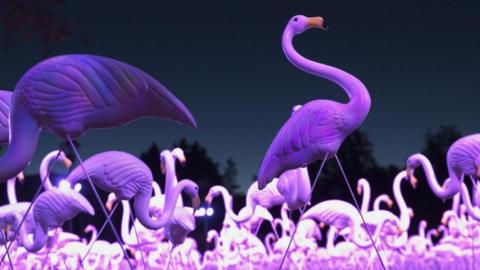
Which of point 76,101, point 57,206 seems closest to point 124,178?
point 57,206

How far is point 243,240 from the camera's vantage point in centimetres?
995

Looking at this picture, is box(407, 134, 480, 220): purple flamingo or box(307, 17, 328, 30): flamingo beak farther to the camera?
box(407, 134, 480, 220): purple flamingo

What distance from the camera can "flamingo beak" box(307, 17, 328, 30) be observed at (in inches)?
221

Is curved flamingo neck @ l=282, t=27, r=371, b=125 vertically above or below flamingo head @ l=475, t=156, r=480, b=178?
above

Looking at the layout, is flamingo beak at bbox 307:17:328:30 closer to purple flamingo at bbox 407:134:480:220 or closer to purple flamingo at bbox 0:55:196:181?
purple flamingo at bbox 0:55:196:181

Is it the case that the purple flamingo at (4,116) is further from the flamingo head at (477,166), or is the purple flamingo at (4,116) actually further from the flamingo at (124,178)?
the flamingo head at (477,166)

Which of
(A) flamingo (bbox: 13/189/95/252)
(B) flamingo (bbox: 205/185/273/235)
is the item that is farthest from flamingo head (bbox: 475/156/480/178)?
(A) flamingo (bbox: 13/189/95/252)

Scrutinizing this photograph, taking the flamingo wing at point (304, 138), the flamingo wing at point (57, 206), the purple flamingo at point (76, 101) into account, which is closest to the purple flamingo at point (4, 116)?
the purple flamingo at point (76, 101)

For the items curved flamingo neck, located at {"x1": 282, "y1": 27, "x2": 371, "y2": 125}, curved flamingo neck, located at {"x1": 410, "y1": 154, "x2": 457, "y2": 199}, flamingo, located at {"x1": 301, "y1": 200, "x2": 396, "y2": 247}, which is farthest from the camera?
flamingo, located at {"x1": 301, "y1": 200, "x2": 396, "y2": 247}

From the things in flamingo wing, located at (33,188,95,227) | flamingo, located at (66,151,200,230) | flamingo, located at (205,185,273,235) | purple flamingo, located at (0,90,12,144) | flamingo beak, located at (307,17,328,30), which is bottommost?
flamingo, located at (205,185,273,235)

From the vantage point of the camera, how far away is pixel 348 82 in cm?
539

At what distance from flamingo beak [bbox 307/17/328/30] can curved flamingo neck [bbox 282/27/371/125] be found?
17 centimetres

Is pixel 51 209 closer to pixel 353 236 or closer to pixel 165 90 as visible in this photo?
pixel 165 90

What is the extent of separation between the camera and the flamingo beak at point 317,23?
5.61 meters
